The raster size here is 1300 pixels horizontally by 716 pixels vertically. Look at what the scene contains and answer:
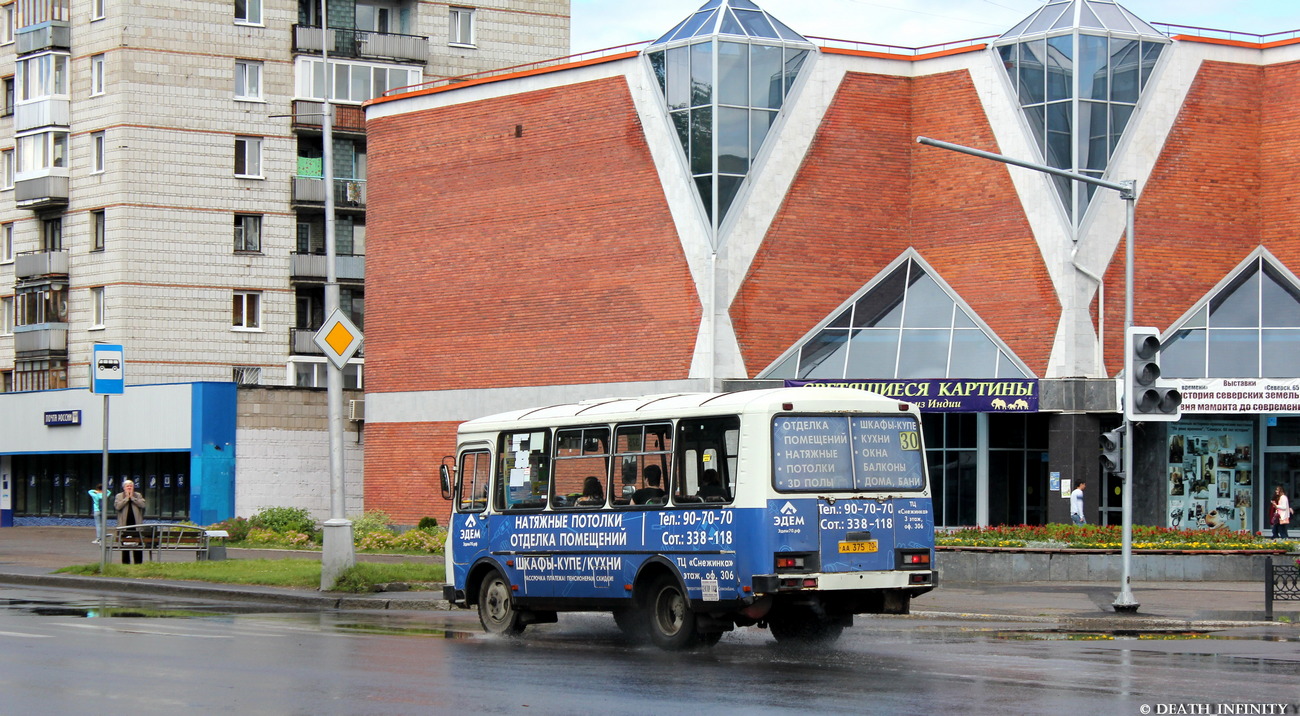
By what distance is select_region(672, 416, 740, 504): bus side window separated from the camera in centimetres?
1614

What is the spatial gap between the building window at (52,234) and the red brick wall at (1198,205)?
37.8 meters

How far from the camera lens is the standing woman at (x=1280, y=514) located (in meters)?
35.1

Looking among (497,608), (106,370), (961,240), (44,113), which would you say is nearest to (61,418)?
(44,113)

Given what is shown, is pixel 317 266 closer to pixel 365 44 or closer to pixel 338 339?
pixel 365 44

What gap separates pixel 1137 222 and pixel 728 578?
946 inches

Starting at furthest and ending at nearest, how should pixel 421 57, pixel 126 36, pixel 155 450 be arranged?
pixel 421 57
pixel 126 36
pixel 155 450

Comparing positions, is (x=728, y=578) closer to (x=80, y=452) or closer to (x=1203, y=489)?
(x=1203, y=489)

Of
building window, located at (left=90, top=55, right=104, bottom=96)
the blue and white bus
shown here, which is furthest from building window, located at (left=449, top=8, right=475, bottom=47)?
the blue and white bus

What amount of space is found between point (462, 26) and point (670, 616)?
4730 cm

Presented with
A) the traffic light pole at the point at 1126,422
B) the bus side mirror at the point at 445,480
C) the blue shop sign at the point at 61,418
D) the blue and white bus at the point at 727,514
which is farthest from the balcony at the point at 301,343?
the blue and white bus at the point at 727,514

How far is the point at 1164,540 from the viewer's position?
28.5 metres

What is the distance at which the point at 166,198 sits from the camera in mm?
55438

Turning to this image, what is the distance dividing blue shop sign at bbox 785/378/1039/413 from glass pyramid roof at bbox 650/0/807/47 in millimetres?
8890

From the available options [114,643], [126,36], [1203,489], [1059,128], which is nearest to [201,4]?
[126,36]
